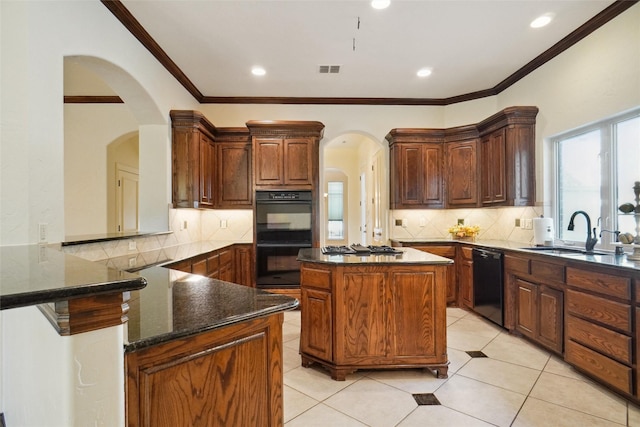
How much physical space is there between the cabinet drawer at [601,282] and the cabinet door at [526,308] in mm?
470

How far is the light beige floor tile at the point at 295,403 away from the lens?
1.90 metres

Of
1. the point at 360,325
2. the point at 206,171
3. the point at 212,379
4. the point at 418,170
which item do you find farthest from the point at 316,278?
the point at 418,170

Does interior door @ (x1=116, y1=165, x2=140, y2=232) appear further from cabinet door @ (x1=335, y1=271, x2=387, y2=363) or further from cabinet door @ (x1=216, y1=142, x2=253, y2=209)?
cabinet door @ (x1=335, y1=271, x2=387, y2=363)

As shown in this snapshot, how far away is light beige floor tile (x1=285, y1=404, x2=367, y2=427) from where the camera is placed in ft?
5.90

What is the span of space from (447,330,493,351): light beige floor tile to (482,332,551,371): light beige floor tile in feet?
0.20

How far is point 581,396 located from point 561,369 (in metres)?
0.41

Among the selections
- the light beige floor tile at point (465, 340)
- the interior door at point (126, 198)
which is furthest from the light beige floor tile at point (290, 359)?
the interior door at point (126, 198)

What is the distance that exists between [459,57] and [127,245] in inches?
158

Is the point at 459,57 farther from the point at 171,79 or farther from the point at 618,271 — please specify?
the point at 171,79

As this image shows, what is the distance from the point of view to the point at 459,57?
11.3 feet

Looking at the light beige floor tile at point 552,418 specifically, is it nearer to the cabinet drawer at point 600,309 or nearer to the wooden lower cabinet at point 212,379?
the cabinet drawer at point 600,309

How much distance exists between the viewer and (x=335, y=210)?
8867 millimetres

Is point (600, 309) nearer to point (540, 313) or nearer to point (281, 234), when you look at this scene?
point (540, 313)

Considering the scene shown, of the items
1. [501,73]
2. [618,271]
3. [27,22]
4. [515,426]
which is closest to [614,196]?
[618,271]
